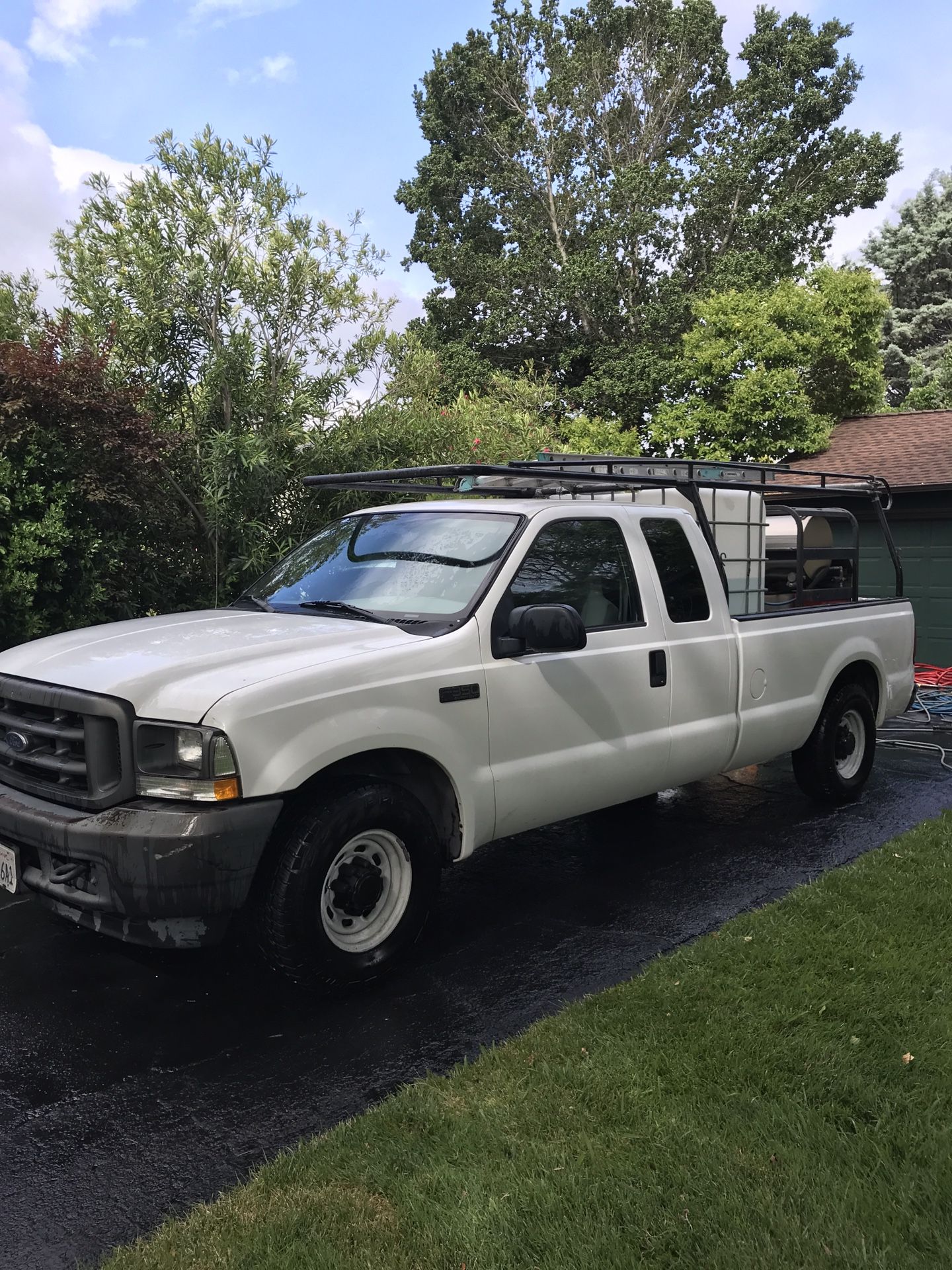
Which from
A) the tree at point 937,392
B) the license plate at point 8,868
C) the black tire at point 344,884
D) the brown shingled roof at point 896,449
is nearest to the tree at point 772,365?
the brown shingled roof at point 896,449

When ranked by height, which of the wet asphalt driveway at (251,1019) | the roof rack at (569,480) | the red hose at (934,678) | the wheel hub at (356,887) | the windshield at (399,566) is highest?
the roof rack at (569,480)

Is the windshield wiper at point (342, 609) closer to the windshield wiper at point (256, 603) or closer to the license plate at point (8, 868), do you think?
the windshield wiper at point (256, 603)

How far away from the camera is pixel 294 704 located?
374cm

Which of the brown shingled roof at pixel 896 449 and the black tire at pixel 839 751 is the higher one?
the brown shingled roof at pixel 896 449

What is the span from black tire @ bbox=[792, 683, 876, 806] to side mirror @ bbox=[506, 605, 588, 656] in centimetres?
297

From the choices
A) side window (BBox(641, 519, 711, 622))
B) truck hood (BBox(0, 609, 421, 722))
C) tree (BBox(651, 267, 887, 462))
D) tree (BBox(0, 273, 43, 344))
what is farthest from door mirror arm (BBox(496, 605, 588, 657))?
tree (BBox(651, 267, 887, 462))

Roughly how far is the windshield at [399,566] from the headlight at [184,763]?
1225 millimetres

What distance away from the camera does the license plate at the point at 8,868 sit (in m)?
3.86

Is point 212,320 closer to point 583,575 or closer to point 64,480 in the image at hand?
point 64,480

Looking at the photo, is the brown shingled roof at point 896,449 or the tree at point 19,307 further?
the brown shingled roof at point 896,449

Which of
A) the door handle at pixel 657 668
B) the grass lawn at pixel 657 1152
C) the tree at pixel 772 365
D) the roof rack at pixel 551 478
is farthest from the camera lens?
the tree at pixel 772 365

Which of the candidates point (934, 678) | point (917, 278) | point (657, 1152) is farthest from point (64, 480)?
point (917, 278)

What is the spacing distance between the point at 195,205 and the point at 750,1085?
8801mm

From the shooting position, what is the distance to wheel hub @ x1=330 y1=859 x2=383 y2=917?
4.03m
